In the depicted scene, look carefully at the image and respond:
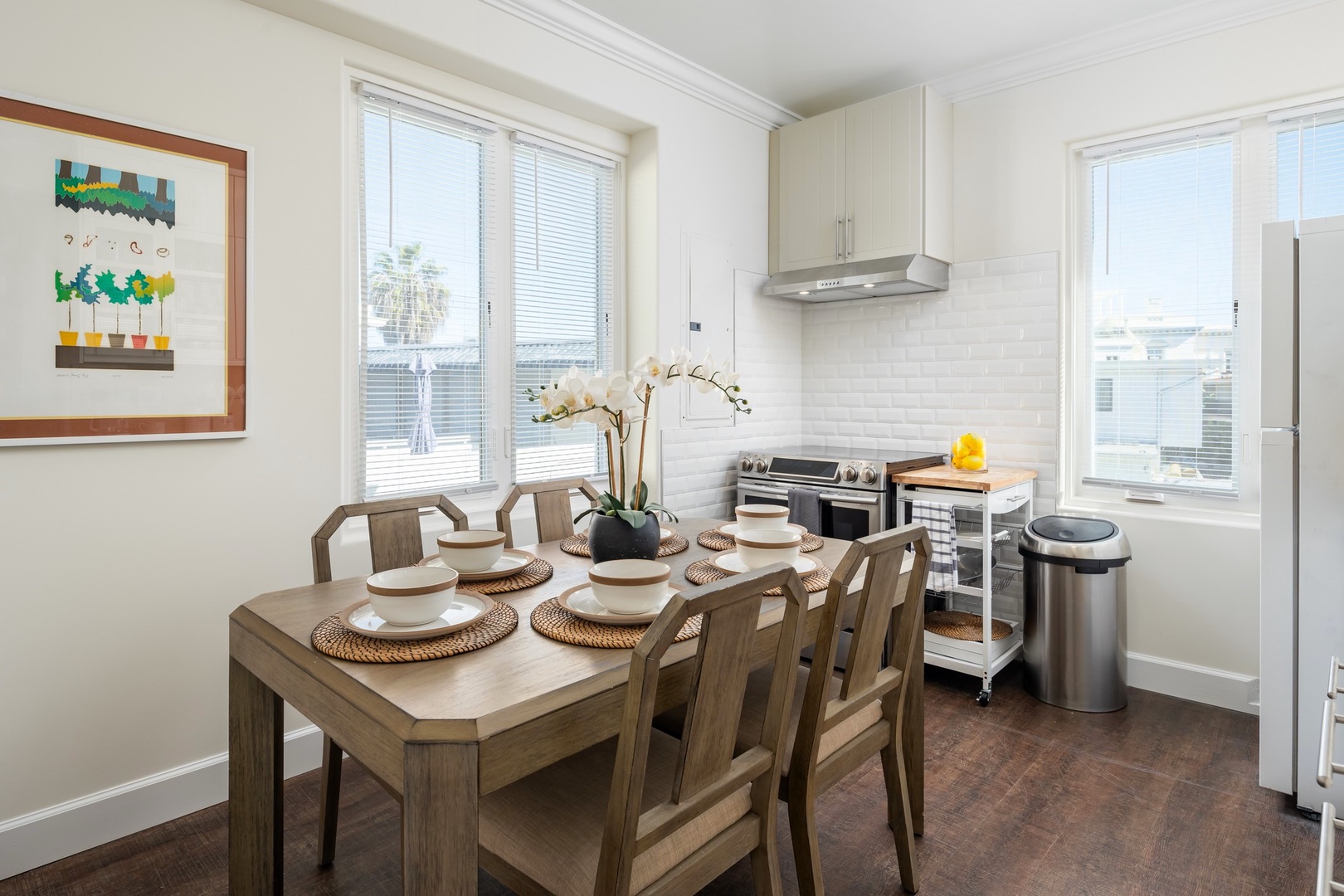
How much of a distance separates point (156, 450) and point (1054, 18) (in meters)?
3.77

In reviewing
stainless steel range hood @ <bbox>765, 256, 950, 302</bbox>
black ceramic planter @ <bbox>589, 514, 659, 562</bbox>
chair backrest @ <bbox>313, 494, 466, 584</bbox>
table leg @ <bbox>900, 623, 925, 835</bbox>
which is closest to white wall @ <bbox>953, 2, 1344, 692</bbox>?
stainless steel range hood @ <bbox>765, 256, 950, 302</bbox>

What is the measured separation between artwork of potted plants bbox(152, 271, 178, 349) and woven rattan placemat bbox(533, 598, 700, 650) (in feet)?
4.98

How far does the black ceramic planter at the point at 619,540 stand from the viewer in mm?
1865

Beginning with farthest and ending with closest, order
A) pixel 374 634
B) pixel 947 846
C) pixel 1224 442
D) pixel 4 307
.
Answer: pixel 1224 442, pixel 947 846, pixel 4 307, pixel 374 634

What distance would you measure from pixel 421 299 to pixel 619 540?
1.58 m

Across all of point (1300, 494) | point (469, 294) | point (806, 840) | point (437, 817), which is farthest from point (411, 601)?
point (1300, 494)

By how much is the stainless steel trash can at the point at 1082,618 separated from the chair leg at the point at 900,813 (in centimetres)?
149

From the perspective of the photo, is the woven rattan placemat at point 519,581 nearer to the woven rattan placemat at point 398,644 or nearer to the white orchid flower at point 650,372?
the woven rattan placemat at point 398,644

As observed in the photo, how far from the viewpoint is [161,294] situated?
2203 millimetres

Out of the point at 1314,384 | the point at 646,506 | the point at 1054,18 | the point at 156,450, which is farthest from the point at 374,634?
the point at 1054,18

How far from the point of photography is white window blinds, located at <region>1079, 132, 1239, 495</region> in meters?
3.14

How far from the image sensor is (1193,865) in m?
2.01

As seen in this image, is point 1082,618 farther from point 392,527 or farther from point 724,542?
point 392,527

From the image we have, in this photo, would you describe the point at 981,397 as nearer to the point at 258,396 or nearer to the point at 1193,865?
the point at 1193,865
